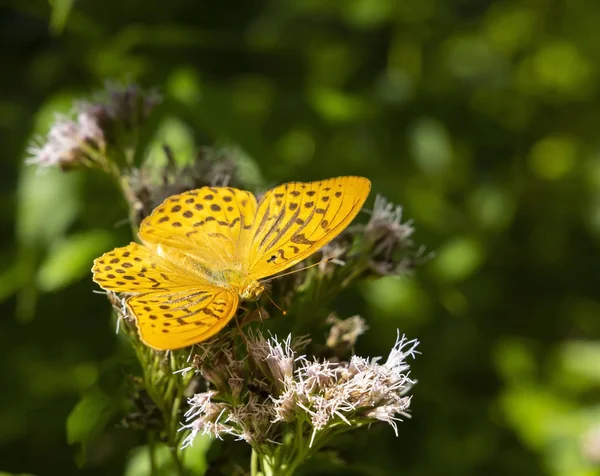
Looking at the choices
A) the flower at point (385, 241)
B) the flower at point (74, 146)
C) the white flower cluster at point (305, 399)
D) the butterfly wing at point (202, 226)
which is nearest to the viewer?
the white flower cluster at point (305, 399)

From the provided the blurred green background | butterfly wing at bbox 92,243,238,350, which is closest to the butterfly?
butterfly wing at bbox 92,243,238,350

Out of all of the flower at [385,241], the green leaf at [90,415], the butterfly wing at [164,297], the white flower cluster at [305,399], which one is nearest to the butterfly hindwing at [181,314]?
the butterfly wing at [164,297]

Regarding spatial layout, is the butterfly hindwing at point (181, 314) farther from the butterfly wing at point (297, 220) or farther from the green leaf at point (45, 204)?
the green leaf at point (45, 204)

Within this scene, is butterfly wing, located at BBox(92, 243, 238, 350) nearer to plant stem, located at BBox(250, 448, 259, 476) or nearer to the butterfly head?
the butterfly head

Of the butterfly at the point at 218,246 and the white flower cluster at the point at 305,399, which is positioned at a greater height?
the butterfly at the point at 218,246

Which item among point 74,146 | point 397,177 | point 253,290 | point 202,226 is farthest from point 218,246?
point 397,177

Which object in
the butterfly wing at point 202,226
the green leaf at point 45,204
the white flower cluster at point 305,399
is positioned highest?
the butterfly wing at point 202,226

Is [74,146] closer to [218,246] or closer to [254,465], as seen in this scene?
[218,246]
